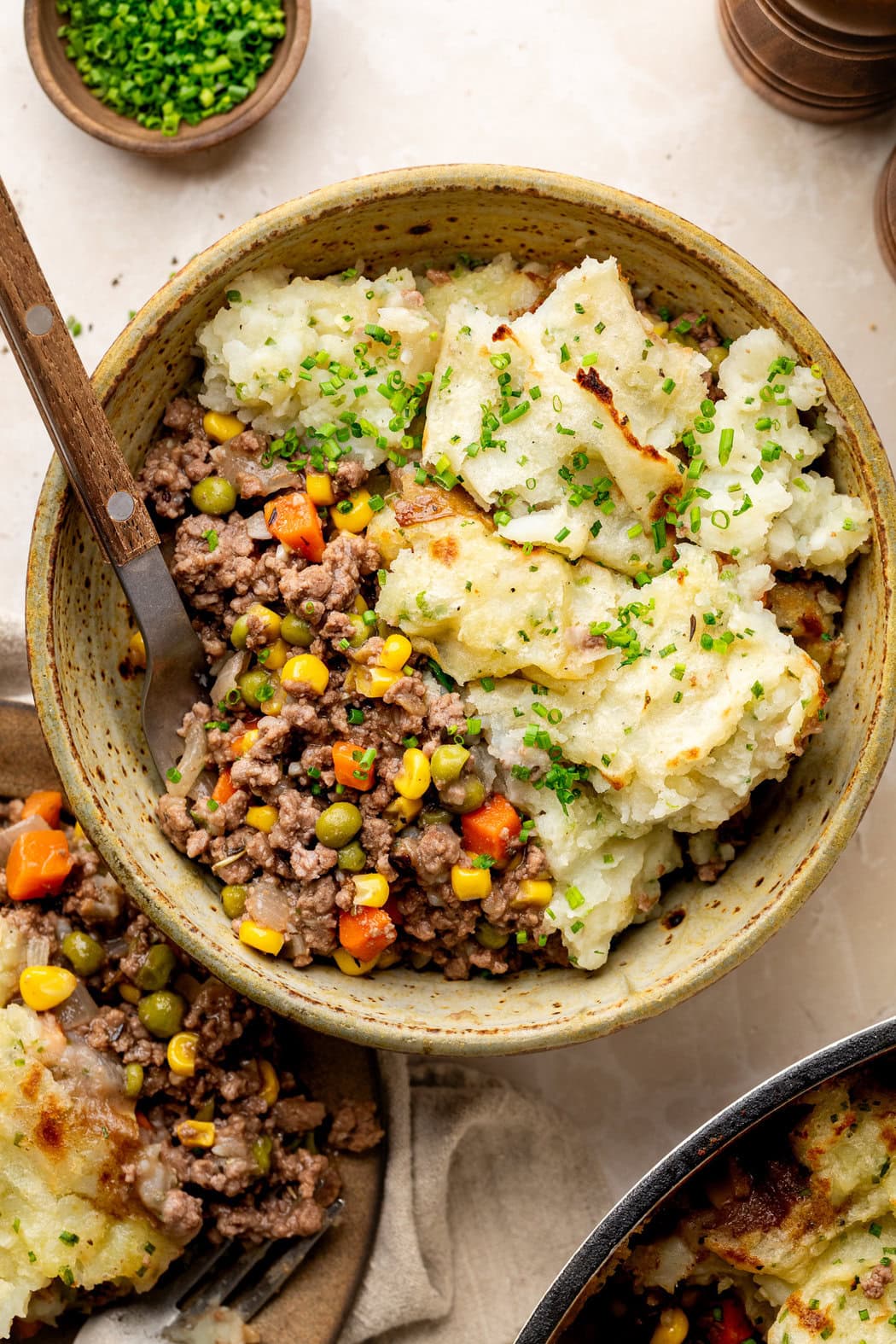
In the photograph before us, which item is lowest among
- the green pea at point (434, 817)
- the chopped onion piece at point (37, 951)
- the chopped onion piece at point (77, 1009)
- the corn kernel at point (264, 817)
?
the chopped onion piece at point (77, 1009)

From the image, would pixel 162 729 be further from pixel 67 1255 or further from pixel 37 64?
pixel 37 64

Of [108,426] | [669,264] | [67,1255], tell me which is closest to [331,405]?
[108,426]

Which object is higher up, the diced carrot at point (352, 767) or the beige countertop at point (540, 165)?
the beige countertop at point (540, 165)

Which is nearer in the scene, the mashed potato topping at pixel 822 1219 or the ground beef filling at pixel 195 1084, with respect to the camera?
the mashed potato topping at pixel 822 1219

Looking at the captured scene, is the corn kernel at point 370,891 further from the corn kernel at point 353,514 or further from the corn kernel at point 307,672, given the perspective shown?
the corn kernel at point 353,514

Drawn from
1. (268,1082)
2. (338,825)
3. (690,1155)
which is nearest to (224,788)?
(338,825)

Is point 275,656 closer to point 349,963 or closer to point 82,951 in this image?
point 349,963

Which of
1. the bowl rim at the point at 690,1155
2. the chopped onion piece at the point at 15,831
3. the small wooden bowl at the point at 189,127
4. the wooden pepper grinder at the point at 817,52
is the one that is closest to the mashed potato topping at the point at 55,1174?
the chopped onion piece at the point at 15,831

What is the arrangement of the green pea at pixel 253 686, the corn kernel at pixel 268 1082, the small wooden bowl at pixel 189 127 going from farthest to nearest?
the small wooden bowl at pixel 189 127, the corn kernel at pixel 268 1082, the green pea at pixel 253 686
